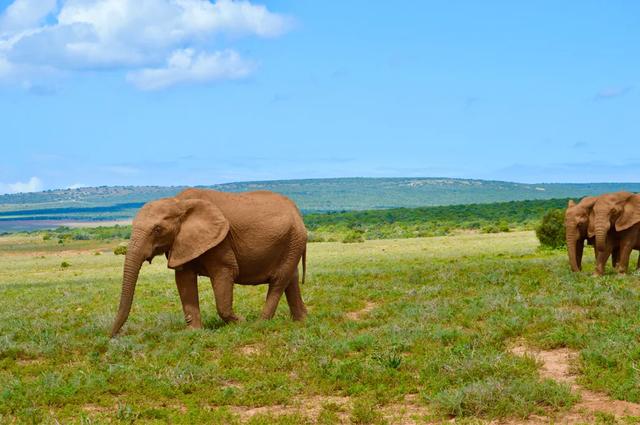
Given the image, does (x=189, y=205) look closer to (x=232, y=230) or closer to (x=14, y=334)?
(x=232, y=230)

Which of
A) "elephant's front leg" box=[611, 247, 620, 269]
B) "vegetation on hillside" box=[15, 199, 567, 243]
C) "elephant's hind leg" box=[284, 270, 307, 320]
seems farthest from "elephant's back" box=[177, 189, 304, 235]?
"vegetation on hillside" box=[15, 199, 567, 243]

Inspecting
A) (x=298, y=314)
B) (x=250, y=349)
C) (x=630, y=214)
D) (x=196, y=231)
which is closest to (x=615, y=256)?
(x=630, y=214)

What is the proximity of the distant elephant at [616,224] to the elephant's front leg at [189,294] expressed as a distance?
13.1 m

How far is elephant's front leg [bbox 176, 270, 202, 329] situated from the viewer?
54.1 ft

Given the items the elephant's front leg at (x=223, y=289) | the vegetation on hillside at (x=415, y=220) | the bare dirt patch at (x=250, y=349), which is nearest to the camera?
the bare dirt patch at (x=250, y=349)

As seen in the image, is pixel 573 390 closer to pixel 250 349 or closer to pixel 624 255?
pixel 250 349

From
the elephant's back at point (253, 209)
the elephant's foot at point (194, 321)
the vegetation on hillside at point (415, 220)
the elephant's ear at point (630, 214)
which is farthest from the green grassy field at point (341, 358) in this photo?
the vegetation on hillside at point (415, 220)

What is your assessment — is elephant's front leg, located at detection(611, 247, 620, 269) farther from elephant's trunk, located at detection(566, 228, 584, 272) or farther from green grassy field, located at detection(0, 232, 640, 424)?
green grassy field, located at detection(0, 232, 640, 424)

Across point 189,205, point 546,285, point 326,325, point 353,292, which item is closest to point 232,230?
point 189,205

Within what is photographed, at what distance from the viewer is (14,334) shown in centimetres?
1733

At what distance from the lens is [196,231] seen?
15.9m

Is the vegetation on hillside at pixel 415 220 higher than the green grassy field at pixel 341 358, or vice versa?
the green grassy field at pixel 341 358

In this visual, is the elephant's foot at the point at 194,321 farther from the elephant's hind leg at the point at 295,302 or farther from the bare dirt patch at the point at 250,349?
the elephant's hind leg at the point at 295,302

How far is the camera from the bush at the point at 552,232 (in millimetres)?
43944
